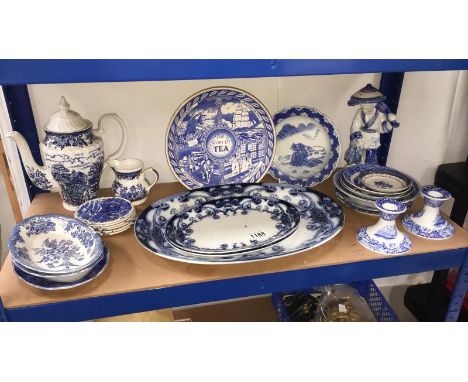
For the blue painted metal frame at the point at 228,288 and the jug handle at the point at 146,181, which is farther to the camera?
the jug handle at the point at 146,181

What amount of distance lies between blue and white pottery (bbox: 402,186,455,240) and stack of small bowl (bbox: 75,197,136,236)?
0.66m

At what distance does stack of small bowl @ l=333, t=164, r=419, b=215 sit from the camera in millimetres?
991

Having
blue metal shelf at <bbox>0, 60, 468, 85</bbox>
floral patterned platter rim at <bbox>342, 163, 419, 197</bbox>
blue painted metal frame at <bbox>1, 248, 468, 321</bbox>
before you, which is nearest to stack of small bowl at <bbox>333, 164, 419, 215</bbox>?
floral patterned platter rim at <bbox>342, 163, 419, 197</bbox>

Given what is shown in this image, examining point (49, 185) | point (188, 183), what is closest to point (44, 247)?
point (49, 185)

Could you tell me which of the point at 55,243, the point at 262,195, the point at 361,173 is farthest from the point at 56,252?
the point at 361,173

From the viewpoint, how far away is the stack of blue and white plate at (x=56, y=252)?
0.78m

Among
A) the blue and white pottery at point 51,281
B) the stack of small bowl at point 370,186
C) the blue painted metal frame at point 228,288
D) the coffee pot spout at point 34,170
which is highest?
the coffee pot spout at point 34,170

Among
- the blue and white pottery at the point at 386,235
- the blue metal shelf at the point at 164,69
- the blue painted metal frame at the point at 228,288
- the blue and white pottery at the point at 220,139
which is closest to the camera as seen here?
the blue metal shelf at the point at 164,69

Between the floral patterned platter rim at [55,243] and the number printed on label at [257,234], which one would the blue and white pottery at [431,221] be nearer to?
the number printed on label at [257,234]

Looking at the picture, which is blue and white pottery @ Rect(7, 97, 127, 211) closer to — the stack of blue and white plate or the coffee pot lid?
the coffee pot lid

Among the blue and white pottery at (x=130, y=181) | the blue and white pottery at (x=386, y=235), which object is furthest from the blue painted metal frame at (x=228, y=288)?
the blue and white pottery at (x=130, y=181)

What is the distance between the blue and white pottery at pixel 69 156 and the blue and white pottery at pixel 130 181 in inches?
1.8

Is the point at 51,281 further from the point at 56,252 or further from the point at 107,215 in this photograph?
the point at 107,215

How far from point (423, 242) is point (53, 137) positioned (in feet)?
2.80
